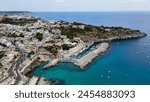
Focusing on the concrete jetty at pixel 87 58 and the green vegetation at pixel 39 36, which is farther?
the green vegetation at pixel 39 36

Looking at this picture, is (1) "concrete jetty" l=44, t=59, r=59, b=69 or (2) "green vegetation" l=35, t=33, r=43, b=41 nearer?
(1) "concrete jetty" l=44, t=59, r=59, b=69

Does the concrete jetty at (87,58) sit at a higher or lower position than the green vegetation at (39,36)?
lower

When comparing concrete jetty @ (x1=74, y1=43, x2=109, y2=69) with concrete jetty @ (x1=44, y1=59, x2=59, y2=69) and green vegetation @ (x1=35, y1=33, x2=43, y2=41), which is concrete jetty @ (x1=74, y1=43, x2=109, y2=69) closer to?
concrete jetty @ (x1=44, y1=59, x2=59, y2=69)

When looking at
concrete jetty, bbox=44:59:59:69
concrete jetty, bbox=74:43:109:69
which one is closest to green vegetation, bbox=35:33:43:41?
concrete jetty, bbox=74:43:109:69

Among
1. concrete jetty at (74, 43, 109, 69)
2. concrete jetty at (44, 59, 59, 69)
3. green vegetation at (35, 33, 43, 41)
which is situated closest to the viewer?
concrete jetty at (44, 59, 59, 69)

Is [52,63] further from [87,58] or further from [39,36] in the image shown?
[39,36]

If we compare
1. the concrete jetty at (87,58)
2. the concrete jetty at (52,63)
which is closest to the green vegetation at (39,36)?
the concrete jetty at (87,58)

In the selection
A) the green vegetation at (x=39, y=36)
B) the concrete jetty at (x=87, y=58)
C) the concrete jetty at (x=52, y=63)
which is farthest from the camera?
the green vegetation at (x=39, y=36)

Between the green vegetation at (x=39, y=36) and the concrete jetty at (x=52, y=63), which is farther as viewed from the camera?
the green vegetation at (x=39, y=36)

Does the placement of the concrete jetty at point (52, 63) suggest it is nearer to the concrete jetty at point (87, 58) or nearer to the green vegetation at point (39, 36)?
the concrete jetty at point (87, 58)

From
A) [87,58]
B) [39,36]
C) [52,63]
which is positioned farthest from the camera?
[39,36]

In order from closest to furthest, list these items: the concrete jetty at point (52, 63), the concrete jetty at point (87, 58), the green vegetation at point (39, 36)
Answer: the concrete jetty at point (52, 63) → the concrete jetty at point (87, 58) → the green vegetation at point (39, 36)

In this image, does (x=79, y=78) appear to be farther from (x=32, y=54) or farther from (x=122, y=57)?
(x=122, y=57)

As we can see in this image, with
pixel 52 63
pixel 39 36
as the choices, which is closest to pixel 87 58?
pixel 52 63
